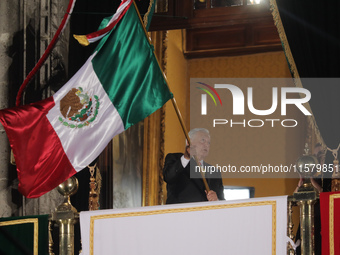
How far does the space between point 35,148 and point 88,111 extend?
484 mm

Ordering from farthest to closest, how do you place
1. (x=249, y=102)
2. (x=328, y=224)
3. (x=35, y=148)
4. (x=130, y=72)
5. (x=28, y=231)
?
(x=249, y=102)
(x=130, y=72)
(x=35, y=148)
(x=28, y=231)
(x=328, y=224)

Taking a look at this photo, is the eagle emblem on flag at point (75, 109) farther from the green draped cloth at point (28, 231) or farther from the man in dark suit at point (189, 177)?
the man in dark suit at point (189, 177)

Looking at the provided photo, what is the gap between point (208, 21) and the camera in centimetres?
610

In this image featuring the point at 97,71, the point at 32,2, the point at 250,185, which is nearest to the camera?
the point at 97,71

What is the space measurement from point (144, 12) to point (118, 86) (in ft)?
5.19

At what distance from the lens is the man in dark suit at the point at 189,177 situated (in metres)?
4.78

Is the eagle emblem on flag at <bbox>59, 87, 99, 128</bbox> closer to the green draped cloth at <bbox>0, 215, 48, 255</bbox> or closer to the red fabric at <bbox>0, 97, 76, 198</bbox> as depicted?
the red fabric at <bbox>0, 97, 76, 198</bbox>

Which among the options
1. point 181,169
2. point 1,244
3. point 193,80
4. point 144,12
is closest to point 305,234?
point 181,169

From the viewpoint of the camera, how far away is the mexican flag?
400 centimetres

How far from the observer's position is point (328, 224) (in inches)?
131

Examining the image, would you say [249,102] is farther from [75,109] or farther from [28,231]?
[28,231]

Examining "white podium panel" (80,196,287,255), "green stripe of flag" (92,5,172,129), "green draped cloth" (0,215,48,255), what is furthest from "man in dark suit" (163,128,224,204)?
"green draped cloth" (0,215,48,255)

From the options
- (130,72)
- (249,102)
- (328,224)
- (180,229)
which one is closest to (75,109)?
(130,72)

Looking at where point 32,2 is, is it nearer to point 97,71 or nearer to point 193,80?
point 97,71
